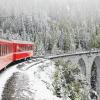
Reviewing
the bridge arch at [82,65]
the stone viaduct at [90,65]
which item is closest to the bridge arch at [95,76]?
the stone viaduct at [90,65]

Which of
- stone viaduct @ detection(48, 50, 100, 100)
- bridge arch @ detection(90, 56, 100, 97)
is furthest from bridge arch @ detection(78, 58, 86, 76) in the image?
bridge arch @ detection(90, 56, 100, 97)

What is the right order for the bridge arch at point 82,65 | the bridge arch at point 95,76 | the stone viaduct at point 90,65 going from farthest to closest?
the bridge arch at point 95,76
the bridge arch at point 82,65
the stone viaduct at point 90,65

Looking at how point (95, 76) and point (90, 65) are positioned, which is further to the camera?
point (95, 76)

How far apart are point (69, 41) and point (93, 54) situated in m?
32.8

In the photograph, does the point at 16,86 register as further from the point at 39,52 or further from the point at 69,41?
the point at 69,41

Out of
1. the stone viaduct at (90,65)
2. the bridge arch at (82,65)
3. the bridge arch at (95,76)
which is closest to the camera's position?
the stone viaduct at (90,65)

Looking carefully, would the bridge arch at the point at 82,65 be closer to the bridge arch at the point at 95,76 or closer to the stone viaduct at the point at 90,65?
the stone viaduct at the point at 90,65

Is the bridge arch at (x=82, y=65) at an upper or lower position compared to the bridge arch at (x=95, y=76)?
upper

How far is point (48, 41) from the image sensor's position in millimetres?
115062

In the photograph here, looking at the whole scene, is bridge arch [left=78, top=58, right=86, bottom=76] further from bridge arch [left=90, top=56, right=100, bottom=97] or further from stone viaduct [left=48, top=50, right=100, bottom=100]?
bridge arch [left=90, top=56, right=100, bottom=97]

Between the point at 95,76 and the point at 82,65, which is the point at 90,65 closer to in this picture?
the point at 82,65

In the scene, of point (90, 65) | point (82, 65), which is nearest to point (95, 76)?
point (90, 65)

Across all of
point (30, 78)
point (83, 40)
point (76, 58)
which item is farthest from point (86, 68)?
point (83, 40)

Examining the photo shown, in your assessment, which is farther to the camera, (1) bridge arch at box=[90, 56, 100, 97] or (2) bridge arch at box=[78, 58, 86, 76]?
(1) bridge arch at box=[90, 56, 100, 97]
